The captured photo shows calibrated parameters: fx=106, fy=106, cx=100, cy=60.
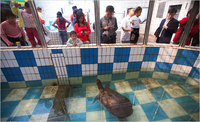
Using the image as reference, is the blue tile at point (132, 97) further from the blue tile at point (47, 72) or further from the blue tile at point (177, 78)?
the blue tile at point (47, 72)

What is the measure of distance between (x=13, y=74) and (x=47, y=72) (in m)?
0.82

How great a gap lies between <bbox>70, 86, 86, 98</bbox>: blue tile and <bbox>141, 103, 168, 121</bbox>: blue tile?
1.43 m

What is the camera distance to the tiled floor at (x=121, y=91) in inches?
83.3

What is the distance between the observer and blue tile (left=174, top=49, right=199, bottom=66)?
2636 millimetres

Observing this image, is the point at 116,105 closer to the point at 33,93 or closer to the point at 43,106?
the point at 43,106

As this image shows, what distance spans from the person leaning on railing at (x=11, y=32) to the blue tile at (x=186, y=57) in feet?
13.1

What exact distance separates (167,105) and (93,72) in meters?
1.89

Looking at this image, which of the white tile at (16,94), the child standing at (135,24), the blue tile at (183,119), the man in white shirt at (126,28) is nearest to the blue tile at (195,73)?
the blue tile at (183,119)

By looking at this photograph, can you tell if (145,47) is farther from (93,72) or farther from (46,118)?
(46,118)

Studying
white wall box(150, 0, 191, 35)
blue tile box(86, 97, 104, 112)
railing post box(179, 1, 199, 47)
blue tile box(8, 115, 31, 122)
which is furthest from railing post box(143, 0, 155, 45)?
blue tile box(8, 115, 31, 122)

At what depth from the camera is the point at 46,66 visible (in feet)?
8.68

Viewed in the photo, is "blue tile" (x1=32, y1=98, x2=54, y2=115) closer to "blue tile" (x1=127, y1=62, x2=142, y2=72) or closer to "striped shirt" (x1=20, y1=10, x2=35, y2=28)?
"striped shirt" (x1=20, y1=10, x2=35, y2=28)

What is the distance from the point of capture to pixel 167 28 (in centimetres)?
273

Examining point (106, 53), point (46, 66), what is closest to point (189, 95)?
point (106, 53)
